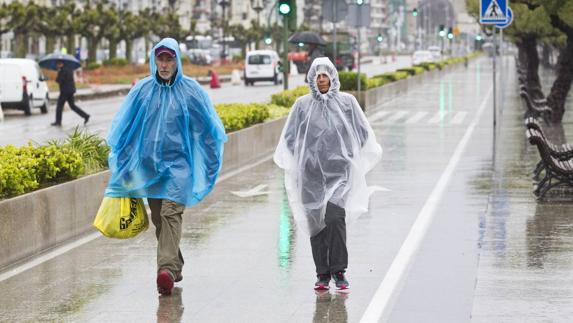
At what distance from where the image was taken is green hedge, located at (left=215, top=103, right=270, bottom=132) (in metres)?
21.2

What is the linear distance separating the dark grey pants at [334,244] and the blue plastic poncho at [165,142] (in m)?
0.92

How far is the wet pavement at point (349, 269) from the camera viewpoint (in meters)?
9.27

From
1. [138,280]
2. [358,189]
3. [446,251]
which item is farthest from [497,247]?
[138,280]

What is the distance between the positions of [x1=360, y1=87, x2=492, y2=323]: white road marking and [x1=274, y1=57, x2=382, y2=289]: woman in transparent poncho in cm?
41

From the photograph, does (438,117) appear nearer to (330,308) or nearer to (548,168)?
(548,168)

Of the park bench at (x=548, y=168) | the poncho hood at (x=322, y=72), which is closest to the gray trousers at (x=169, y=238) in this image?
the poncho hood at (x=322, y=72)

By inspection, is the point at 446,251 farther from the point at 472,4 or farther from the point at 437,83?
the point at 437,83

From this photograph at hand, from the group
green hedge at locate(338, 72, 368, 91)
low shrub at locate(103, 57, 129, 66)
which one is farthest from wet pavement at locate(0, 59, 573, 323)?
low shrub at locate(103, 57, 129, 66)

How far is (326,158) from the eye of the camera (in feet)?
33.4

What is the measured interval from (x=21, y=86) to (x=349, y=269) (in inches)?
1148

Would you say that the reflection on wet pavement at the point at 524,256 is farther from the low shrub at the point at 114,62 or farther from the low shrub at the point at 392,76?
the low shrub at the point at 114,62

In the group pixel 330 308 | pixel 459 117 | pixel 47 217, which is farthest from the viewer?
pixel 459 117

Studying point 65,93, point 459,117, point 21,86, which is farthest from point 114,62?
point 459,117

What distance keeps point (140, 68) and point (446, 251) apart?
6538cm
